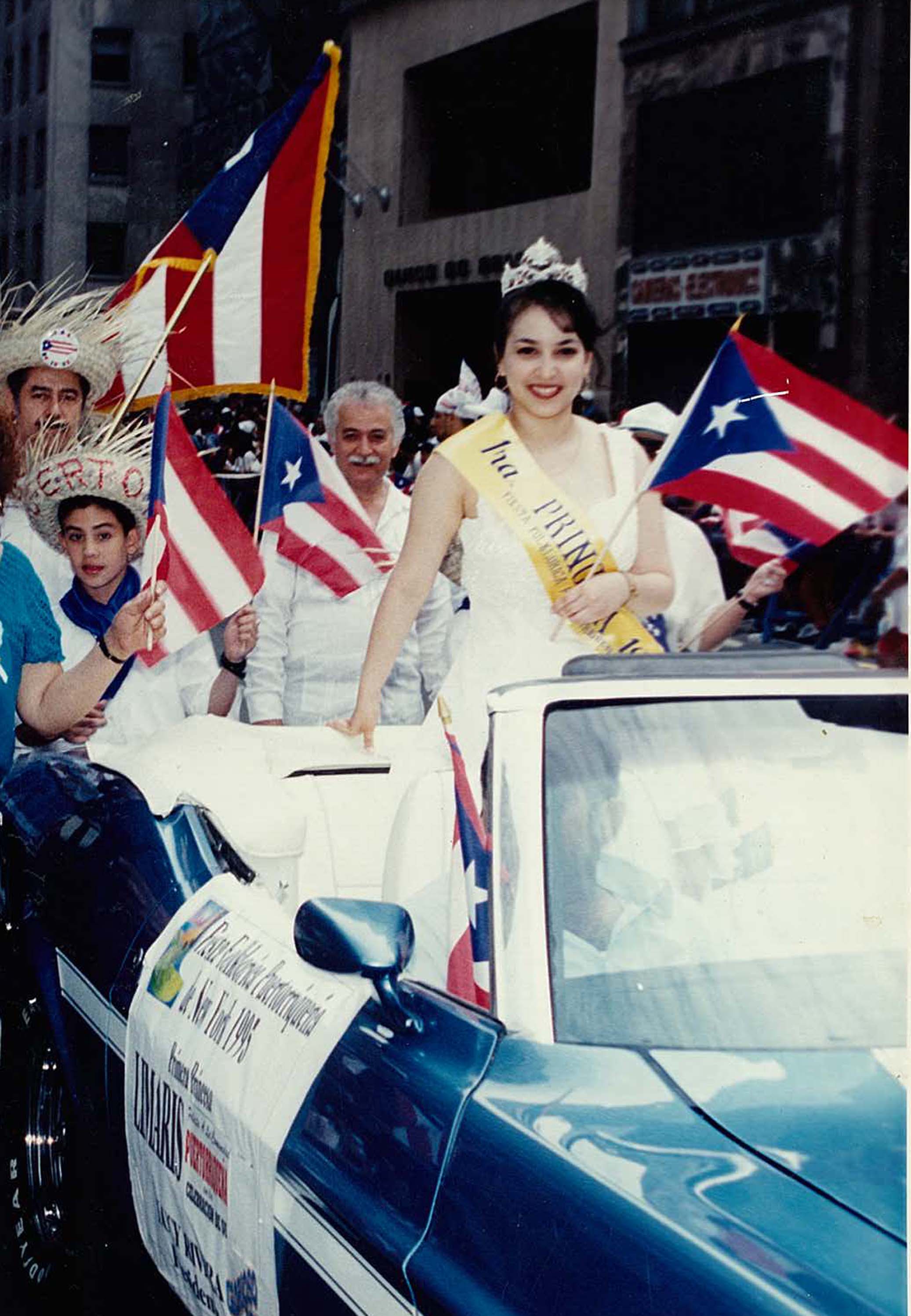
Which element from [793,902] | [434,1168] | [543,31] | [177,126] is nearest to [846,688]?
[793,902]

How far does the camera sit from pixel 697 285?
2879mm

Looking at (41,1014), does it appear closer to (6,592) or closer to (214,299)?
(6,592)

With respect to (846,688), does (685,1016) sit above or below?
below

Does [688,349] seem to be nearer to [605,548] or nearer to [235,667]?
[605,548]

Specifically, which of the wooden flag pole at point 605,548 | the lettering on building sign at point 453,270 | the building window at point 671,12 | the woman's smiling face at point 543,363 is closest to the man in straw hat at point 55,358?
the lettering on building sign at point 453,270

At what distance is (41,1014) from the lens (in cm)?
315

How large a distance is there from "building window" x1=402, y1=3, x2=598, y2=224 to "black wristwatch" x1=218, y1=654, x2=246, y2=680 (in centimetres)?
128

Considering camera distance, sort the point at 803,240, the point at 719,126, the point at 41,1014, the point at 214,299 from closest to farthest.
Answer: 1. the point at 803,240
2. the point at 719,126
3. the point at 41,1014
4. the point at 214,299

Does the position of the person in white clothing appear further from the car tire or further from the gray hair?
the car tire

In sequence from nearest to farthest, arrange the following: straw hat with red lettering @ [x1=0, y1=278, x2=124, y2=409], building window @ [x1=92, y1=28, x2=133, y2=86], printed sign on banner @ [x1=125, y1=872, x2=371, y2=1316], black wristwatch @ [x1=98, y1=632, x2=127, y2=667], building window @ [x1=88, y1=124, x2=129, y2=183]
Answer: printed sign on banner @ [x1=125, y1=872, x2=371, y2=1316], black wristwatch @ [x1=98, y1=632, x2=127, y2=667], building window @ [x1=92, y1=28, x2=133, y2=86], building window @ [x1=88, y1=124, x2=129, y2=183], straw hat with red lettering @ [x1=0, y1=278, x2=124, y2=409]

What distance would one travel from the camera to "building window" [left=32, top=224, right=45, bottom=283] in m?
4.05

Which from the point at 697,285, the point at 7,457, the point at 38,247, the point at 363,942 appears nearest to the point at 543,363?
the point at 697,285

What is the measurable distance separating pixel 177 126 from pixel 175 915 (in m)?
2.22

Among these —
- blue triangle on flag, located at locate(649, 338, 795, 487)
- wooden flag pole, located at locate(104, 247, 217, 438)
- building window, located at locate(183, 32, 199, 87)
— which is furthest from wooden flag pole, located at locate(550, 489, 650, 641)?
building window, located at locate(183, 32, 199, 87)
